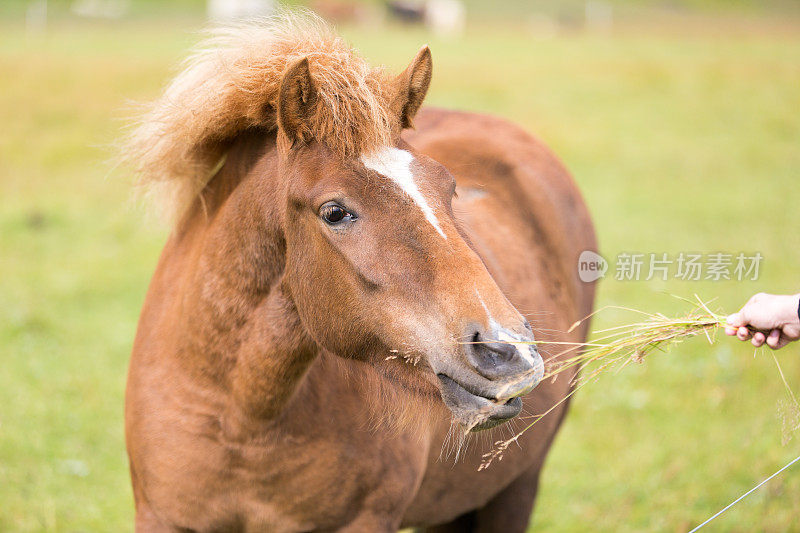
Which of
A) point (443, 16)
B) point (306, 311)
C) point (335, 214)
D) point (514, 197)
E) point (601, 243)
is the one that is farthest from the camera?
point (443, 16)

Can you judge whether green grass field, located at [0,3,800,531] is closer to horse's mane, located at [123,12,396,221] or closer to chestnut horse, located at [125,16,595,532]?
horse's mane, located at [123,12,396,221]

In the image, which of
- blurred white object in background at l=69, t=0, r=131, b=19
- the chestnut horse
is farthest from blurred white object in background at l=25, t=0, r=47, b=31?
the chestnut horse

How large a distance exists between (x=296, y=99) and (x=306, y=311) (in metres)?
0.63

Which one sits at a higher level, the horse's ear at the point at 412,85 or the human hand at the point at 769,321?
the horse's ear at the point at 412,85

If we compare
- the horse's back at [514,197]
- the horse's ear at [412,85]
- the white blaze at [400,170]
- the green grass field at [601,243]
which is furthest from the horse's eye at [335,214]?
the horse's back at [514,197]

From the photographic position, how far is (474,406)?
2.06 m

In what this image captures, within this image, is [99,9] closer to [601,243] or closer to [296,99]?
[601,243]

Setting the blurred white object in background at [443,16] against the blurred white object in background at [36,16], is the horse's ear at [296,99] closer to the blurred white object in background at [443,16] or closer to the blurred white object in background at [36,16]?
the blurred white object in background at [36,16]

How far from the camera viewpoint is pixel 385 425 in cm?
263

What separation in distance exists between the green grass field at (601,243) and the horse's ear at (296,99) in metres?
0.87

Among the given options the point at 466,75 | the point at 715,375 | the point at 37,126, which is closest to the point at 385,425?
the point at 715,375

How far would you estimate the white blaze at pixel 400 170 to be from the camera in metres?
2.19

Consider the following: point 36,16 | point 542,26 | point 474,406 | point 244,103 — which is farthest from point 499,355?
point 542,26

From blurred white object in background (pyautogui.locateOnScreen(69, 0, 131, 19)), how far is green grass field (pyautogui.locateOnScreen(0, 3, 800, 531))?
500 centimetres
